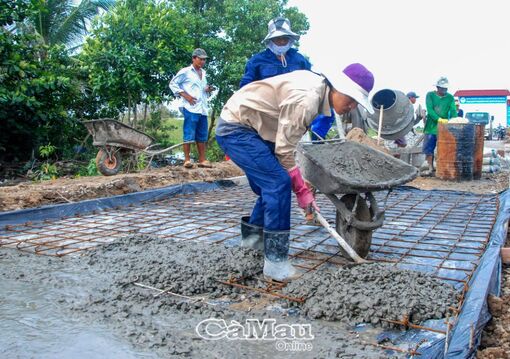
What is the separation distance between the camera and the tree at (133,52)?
22.5 ft

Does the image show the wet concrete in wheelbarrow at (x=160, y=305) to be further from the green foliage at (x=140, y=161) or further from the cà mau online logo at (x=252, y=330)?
the green foliage at (x=140, y=161)

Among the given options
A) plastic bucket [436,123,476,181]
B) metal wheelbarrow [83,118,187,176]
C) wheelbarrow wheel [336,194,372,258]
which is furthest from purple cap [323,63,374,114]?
plastic bucket [436,123,476,181]

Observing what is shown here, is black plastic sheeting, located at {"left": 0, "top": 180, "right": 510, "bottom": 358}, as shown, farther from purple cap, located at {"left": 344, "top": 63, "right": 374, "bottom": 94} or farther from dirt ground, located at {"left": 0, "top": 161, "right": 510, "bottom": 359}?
purple cap, located at {"left": 344, "top": 63, "right": 374, "bottom": 94}

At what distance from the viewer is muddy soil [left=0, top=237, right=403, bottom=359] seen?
1678mm

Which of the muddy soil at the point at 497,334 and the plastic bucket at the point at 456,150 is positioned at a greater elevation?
the plastic bucket at the point at 456,150

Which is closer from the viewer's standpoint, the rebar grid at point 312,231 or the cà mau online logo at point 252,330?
the cà mau online logo at point 252,330

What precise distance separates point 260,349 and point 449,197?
3.75 meters

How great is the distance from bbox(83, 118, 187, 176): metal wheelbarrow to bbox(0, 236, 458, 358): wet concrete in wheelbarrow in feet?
10.3

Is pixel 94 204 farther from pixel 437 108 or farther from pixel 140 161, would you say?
pixel 437 108

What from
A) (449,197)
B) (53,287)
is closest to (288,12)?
(449,197)

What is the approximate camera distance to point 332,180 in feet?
7.72

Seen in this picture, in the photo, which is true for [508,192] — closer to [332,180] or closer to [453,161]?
[453,161]

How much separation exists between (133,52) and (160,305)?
5502 millimetres

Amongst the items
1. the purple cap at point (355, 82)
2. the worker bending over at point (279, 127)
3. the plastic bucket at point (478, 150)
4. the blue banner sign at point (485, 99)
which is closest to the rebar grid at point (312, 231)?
the worker bending over at point (279, 127)
